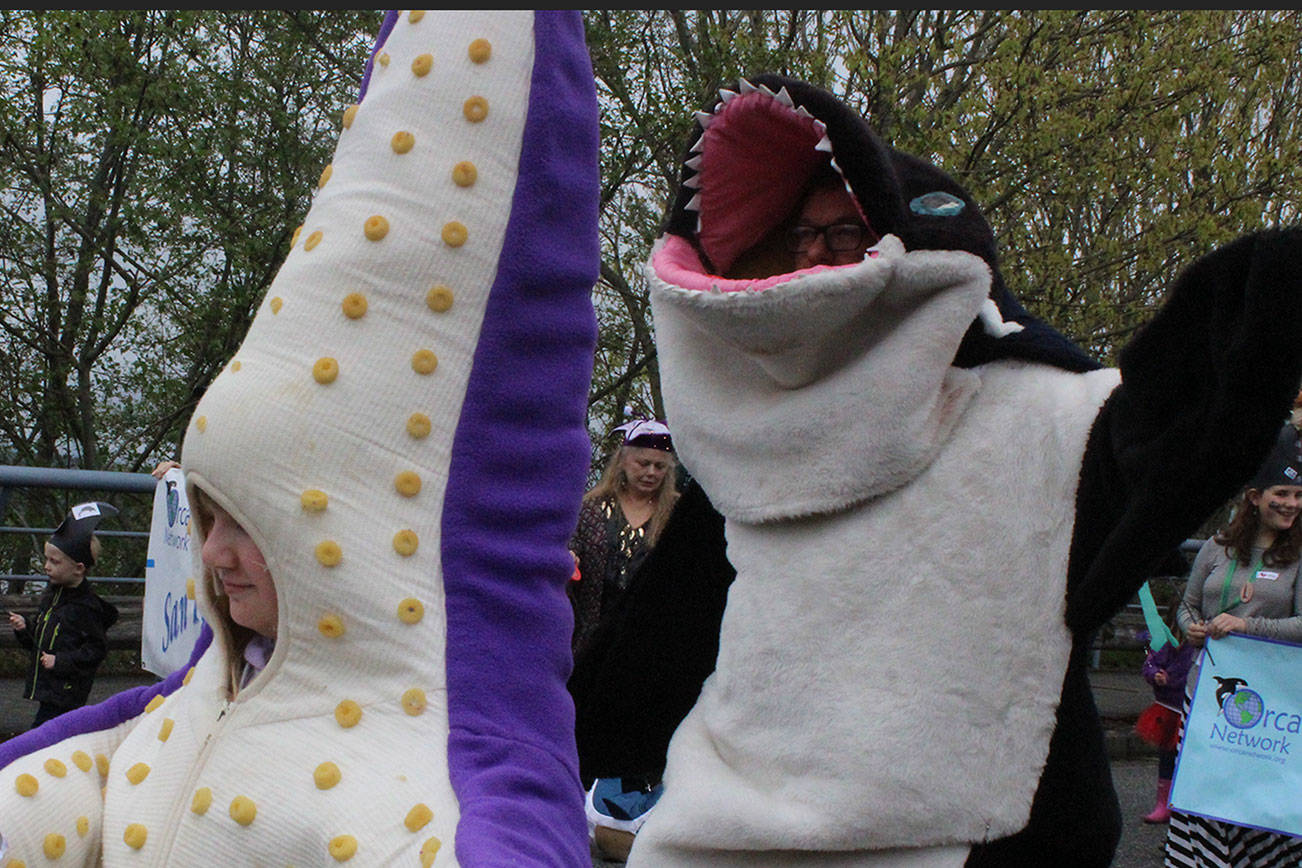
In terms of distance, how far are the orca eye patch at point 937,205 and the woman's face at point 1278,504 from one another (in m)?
3.54

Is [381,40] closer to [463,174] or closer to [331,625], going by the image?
[463,174]

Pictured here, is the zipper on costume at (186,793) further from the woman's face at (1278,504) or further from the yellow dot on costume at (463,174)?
the woman's face at (1278,504)

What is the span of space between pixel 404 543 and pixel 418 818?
1.17ft

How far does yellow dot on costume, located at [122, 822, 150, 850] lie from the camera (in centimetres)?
188

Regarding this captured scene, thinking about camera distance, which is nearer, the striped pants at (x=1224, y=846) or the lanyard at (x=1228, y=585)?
the striped pants at (x=1224, y=846)

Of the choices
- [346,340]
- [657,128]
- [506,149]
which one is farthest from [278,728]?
[657,128]

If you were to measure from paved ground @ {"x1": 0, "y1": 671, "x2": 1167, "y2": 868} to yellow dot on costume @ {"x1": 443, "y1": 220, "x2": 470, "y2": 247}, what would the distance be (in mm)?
2905

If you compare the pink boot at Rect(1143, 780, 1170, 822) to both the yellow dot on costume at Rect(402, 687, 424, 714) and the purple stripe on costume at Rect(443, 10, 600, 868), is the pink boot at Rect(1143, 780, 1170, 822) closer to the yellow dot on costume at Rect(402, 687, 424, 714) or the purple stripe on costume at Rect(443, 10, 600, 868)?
the purple stripe on costume at Rect(443, 10, 600, 868)

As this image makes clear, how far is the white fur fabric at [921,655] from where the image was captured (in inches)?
75.2

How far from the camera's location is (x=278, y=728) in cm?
187

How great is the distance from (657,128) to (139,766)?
26.0 ft

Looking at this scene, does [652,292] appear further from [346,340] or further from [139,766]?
[139,766]

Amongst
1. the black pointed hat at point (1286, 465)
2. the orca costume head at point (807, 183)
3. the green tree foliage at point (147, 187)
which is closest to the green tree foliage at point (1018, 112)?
the green tree foliage at point (147, 187)

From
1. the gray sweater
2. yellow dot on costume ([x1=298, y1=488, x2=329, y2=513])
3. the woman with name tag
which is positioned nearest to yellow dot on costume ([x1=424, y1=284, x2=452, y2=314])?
yellow dot on costume ([x1=298, y1=488, x2=329, y2=513])
